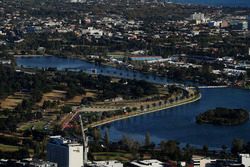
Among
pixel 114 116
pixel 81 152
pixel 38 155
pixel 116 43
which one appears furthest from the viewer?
pixel 116 43

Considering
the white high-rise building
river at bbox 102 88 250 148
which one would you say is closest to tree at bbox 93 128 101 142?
river at bbox 102 88 250 148

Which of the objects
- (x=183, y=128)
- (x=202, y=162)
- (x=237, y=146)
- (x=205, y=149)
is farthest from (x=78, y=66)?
(x=202, y=162)

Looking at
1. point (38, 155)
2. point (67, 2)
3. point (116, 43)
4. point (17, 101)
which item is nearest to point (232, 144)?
point (38, 155)

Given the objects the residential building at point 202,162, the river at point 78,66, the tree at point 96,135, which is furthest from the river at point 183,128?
the river at point 78,66

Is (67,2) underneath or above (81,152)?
underneath

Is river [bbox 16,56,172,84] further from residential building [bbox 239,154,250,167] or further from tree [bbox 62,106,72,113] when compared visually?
residential building [bbox 239,154,250,167]

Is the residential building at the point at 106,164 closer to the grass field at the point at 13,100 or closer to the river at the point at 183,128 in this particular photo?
the river at the point at 183,128

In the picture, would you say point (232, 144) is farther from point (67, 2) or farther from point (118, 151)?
point (67, 2)

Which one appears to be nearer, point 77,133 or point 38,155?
point 38,155

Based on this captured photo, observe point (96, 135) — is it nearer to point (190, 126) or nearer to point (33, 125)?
point (33, 125)
